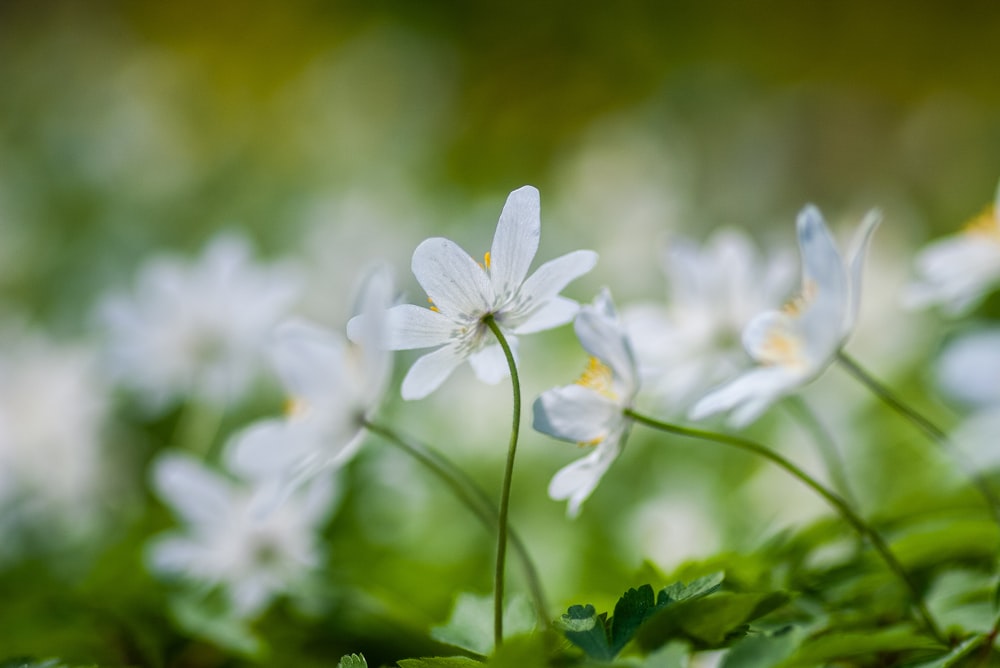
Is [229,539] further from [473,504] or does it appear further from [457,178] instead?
[457,178]

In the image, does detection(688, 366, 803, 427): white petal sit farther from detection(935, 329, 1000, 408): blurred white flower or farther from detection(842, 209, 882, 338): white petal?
detection(935, 329, 1000, 408): blurred white flower

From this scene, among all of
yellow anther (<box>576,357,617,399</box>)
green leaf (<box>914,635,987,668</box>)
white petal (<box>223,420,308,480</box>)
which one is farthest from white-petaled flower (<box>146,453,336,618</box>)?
green leaf (<box>914,635,987,668</box>)

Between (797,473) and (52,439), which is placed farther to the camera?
(52,439)

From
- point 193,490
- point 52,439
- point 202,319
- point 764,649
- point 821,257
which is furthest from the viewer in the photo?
point 52,439

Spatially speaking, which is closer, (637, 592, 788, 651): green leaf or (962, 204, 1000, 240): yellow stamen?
(637, 592, 788, 651): green leaf

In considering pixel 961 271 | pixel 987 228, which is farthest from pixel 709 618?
pixel 987 228
